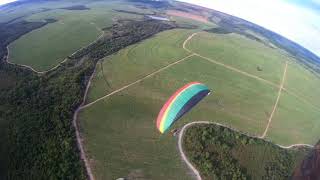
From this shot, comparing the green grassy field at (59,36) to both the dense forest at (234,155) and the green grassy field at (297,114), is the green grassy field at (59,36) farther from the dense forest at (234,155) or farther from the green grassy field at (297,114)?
the green grassy field at (297,114)

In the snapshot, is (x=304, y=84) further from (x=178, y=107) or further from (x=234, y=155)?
(x=178, y=107)

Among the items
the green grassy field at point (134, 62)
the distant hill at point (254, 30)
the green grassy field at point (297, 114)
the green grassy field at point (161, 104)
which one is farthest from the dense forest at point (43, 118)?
the distant hill at point (254, 30)

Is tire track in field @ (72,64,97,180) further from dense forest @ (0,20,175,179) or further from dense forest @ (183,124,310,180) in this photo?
dense forest @ (183,124,310,180)

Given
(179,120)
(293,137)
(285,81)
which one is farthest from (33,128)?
(285,81)

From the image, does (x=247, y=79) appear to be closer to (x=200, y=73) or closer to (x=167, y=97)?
(x=200, y=73)

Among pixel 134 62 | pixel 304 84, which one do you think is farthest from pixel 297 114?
pixel 134 62

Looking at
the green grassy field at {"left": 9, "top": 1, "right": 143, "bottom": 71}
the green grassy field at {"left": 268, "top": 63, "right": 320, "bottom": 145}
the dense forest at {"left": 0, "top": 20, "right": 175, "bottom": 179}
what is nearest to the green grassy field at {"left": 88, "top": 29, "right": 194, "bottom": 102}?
the dense forest at {"left": 0, "top": 20, "right": 175, "bottom": 179}
